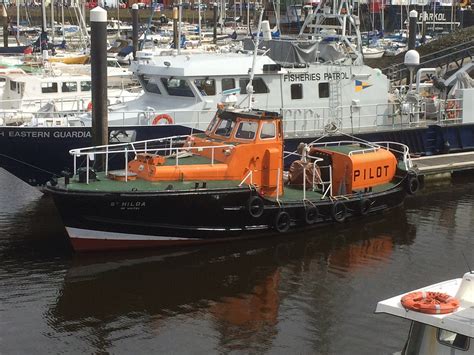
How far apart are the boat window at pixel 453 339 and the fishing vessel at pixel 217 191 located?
7793 mm

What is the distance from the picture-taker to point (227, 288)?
13773 millimetres

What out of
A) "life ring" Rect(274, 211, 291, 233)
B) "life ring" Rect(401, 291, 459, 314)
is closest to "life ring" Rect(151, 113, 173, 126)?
"life ring" Rect(274, 211, 291, 233)

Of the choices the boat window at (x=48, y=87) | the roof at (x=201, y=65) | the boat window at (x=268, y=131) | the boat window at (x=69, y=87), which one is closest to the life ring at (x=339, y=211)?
the boat window at (x=268, y=131)

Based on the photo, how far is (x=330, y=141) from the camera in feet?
68.8

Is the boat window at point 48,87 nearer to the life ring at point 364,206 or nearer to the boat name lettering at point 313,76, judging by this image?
the boat name lettering at point 313,76

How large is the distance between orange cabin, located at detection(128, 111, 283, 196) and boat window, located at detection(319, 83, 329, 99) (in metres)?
5.30

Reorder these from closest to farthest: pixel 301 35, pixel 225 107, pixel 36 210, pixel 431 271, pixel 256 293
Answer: pixel 256 293
pixel 431 271
pixel 225 107
pixel 36 210
pixel 301 35

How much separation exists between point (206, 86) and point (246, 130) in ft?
13.3

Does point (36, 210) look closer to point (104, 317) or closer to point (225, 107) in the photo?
point (225, 107)

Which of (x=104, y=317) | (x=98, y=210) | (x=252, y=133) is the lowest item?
(x=104, y=317)

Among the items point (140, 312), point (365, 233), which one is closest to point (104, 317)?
point (140, 312)

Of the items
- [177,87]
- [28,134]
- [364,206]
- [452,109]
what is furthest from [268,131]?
[452,109]

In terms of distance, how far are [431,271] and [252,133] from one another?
14.4 ft

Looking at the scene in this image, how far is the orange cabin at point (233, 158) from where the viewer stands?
15.7 m
